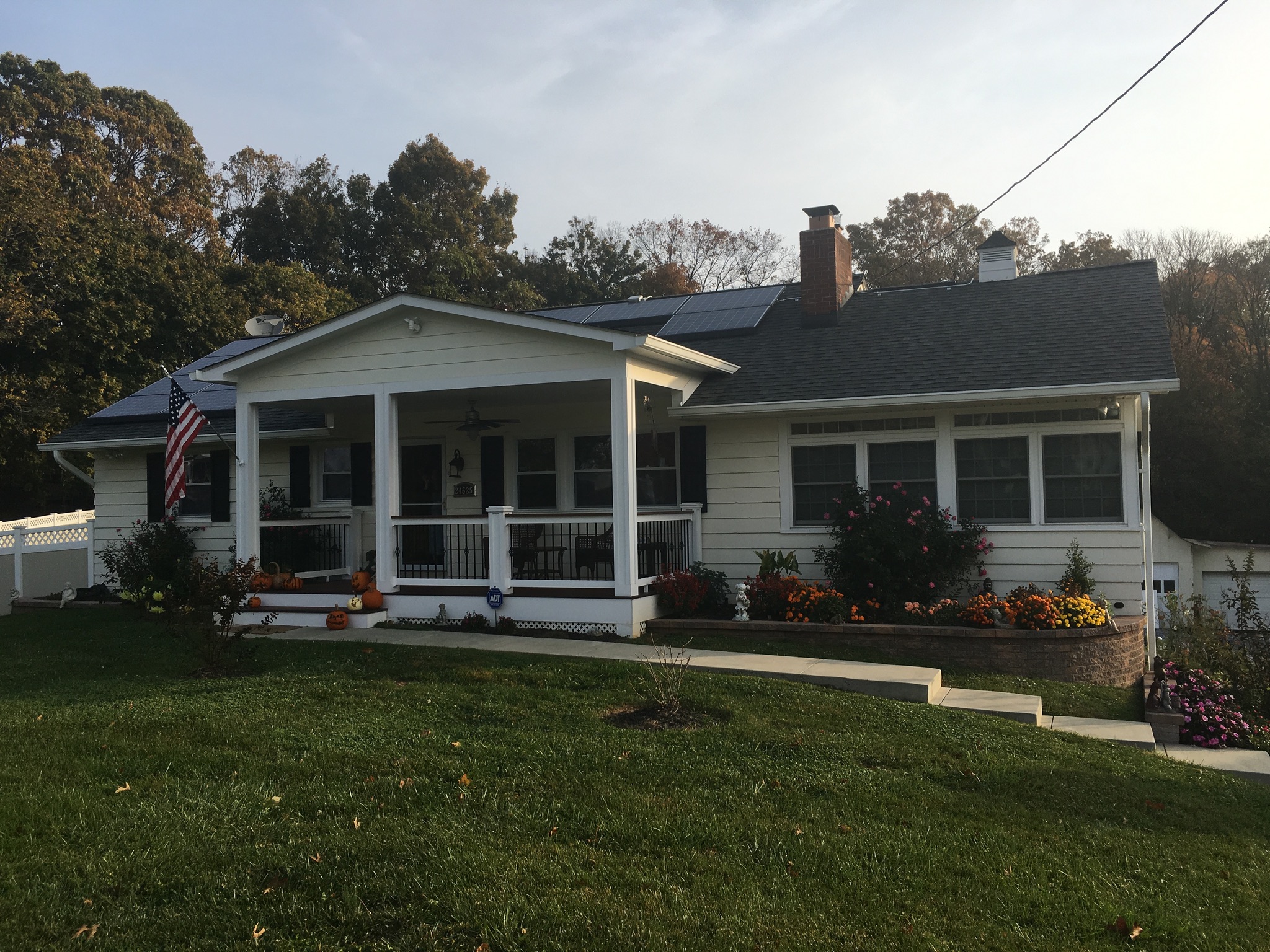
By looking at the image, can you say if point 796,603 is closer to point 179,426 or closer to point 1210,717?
point 1210,717

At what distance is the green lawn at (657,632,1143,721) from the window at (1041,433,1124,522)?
2003mm

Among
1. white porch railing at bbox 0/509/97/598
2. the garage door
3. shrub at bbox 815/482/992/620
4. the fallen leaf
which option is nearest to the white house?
shrub at bbox 815/482/992/620

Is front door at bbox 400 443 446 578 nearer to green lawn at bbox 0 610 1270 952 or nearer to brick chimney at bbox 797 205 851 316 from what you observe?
brick chimney at bbox 797 205 851 316

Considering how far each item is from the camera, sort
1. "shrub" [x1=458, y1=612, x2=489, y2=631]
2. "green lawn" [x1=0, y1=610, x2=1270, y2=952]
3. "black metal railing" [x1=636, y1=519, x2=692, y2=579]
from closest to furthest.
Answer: "green lawn" [x1=0, y1=610, x2=1270, y2=952] → "shrub" [x1=458, y1=612, x2=489, y2=631] → "black metal railing" [x1=636, y1=519, x2=692, y2=579]

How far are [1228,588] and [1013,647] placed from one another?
11.5m

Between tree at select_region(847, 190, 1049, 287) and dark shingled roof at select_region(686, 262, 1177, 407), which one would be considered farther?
tree at select_region(847, 190, 1049, 287)

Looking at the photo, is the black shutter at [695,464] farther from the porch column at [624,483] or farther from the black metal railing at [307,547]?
the black metal railing at [307,547]

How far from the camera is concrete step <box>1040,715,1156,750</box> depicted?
743 cm

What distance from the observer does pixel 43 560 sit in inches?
636

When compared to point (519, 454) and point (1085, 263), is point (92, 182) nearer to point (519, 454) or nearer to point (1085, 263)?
point (519, 454)

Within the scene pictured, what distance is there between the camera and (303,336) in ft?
37.6

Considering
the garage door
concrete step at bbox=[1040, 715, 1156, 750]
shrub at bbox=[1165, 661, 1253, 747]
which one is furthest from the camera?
the garage door

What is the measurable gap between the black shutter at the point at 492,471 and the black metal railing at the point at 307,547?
93.4 inches

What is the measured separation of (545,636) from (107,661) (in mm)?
A: 4348
